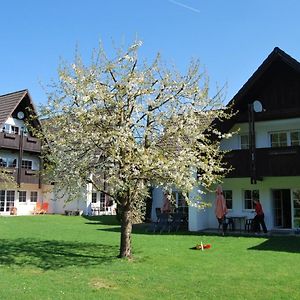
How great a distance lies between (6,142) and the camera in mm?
35281

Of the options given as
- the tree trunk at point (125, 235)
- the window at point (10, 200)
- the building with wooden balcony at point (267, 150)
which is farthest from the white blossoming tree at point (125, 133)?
the window at point (10, 200)

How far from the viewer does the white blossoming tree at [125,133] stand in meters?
11.2

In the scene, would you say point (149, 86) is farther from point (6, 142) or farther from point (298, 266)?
point (6, 142)

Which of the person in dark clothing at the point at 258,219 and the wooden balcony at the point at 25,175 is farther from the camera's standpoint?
the wooden balcony at the point at 25,175

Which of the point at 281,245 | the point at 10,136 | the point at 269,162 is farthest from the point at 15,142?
Answer: the point at 281,245

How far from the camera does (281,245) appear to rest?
14.7 m

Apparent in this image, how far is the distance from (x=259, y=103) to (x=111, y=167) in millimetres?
11429

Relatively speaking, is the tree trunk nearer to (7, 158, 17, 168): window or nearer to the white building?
the white building

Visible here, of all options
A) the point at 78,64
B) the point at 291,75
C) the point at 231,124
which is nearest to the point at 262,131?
the point at 231,124

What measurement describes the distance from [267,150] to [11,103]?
24.1 m

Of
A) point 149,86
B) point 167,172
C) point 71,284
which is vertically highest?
point 149,86

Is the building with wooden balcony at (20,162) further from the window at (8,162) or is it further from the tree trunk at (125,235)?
the tree trunk at (125,235)

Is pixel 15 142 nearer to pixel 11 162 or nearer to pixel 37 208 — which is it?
pixel 11 162

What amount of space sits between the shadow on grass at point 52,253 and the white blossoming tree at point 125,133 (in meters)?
1.06
